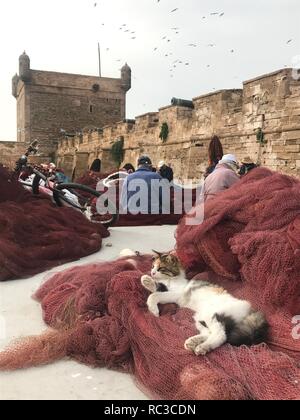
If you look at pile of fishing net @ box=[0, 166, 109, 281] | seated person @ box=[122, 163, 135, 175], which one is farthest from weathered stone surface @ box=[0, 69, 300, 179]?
pile of fishing net @ box=[0, 166, 109, 281]

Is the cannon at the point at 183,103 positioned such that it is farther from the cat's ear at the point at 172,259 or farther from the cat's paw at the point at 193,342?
the cat's paw at the point at 193,342

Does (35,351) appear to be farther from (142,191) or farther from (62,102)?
(62,102)

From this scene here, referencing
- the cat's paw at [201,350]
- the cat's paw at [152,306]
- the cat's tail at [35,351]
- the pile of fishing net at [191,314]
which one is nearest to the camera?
the pile of fishing net at [191,314]

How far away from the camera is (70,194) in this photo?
23.5 feet

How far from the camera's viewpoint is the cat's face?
126 inches

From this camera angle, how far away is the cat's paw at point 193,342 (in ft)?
7.72

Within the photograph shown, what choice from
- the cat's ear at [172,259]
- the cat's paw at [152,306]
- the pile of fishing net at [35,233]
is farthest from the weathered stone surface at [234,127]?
the cat's paw at [152,306]

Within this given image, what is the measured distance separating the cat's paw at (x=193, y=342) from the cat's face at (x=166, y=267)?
837 millimetres

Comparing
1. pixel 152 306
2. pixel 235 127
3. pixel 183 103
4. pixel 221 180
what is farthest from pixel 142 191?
pixel 183 103

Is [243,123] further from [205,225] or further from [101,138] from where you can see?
[101,138]

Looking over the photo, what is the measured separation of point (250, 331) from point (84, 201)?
17.8 ft

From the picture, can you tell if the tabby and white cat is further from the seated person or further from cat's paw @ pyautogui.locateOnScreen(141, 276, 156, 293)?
the seated person

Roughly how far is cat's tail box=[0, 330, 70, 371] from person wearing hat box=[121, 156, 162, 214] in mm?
5058

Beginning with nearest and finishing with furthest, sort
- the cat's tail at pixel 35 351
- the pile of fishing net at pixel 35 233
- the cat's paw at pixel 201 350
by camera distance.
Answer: the cat's paw at pixel 201 350 → the cat's tail at pixel 35 351 → the pile of fishing net at pixel 35 233
